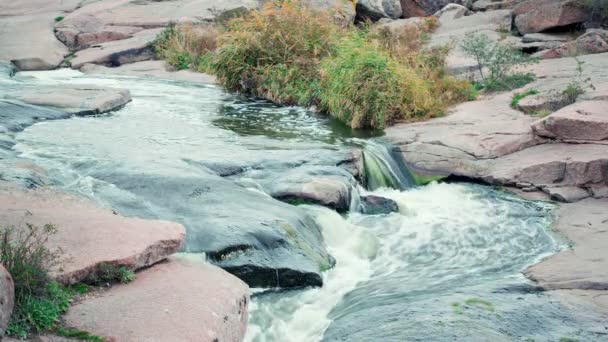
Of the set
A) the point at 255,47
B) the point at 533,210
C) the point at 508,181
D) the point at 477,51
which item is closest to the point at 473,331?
A: the point at 533,210

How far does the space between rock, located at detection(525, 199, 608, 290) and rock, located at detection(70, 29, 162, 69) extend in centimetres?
1181

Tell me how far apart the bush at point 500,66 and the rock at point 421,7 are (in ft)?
28.4

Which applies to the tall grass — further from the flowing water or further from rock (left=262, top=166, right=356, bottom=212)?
rock (left=262, top=166, right=356, bottom=212)

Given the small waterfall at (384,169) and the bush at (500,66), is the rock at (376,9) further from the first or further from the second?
the small waterfall at (384,169)

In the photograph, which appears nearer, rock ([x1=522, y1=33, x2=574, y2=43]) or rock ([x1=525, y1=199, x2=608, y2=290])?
rock ([x1=525, y1=199, x2=608, y2=290])

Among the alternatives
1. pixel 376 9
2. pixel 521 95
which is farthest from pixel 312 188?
pixel 376 9

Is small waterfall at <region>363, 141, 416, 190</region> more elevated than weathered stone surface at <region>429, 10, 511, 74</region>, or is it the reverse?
weathered stone surface at <region>429, 10, 511, 74</region>

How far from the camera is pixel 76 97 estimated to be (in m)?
11.8

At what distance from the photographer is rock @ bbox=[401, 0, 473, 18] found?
856 inches

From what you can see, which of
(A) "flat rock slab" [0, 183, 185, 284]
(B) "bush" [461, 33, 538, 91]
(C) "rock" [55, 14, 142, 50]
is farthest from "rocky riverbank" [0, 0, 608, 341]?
(C) "rock" [55, 14, 142, 50]

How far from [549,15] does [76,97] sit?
9698 millimetres

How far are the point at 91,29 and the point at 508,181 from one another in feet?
44.0

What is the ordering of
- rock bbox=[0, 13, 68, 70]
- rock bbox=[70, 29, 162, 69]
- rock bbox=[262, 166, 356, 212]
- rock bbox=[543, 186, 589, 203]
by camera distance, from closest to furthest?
1. rock bbox=[262, 166, 356, 212]
2. rock bbox=[543, 186, 589, 203]
3. rock bbox=[0, 13, 68, 70]
4. rock bbox=[70, 29, 162, 69]

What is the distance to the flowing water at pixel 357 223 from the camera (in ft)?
17.7
